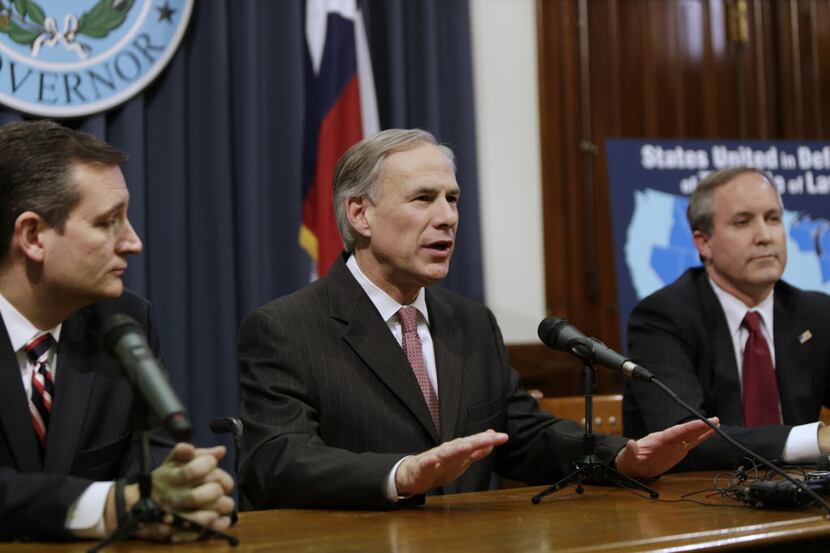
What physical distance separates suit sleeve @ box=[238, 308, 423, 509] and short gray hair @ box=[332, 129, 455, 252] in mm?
439

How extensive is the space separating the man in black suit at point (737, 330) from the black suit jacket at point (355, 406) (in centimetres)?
51

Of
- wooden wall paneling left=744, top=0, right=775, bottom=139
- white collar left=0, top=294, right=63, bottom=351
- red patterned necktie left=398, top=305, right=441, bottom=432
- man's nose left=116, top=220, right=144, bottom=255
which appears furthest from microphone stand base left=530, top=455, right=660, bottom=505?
wooden wall paneling left=744, top=0, right=775, bottom=139

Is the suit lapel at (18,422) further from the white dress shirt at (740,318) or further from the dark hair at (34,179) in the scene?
the white dress shirt at (740,318)

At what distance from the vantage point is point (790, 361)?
3332mm

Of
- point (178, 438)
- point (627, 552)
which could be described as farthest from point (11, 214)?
point (627, 552)

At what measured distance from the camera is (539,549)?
1.71 m

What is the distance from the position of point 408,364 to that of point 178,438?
39.3 inches

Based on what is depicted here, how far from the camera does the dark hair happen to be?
86.7 inches

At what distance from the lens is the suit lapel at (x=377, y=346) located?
8.42ft

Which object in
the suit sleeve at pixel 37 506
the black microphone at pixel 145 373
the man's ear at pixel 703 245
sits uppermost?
the man's ear at pixel 703 245

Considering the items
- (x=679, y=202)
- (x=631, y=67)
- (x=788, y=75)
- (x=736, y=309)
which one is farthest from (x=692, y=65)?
(x=736, y=309)

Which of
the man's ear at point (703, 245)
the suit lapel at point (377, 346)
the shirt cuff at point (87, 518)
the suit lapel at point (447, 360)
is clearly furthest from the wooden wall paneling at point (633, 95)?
the shirt cuff at point (87, 518)

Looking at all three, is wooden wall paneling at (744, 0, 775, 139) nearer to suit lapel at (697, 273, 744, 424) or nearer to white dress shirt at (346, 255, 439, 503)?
suit lapel at (697, 273, 744, 424)

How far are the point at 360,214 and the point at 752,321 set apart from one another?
1.36m
